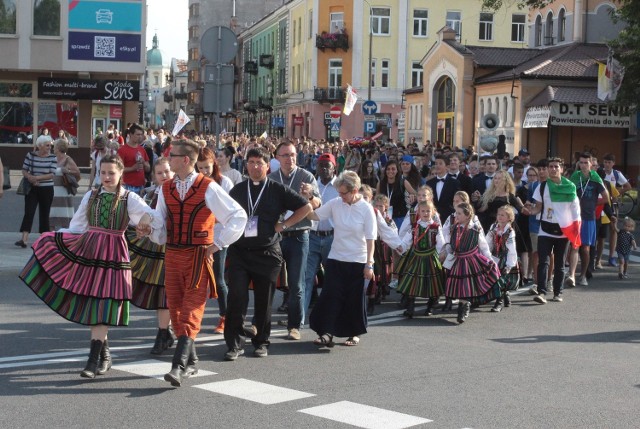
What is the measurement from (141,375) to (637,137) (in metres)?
32.7

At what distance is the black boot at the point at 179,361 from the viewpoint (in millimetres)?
8453

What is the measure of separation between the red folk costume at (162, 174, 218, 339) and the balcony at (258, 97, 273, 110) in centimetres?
8563

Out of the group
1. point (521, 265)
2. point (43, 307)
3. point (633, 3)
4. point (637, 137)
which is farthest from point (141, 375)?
point (637, 137)

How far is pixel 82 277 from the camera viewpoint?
885 cm

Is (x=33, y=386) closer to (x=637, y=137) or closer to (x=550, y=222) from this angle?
(x=550, y=222)

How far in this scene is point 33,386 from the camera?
8445 millimetres

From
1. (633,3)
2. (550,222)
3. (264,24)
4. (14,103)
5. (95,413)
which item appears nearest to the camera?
(95,413)

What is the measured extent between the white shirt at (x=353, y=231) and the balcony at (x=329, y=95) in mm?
64879

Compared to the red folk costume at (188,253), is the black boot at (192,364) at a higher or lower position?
lower

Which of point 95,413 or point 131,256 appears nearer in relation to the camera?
point 95,413

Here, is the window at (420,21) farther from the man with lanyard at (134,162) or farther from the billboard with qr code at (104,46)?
the man with lanyard at (134,162)

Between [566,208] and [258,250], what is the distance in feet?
20.0

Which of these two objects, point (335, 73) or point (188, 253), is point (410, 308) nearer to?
point (188, 253)

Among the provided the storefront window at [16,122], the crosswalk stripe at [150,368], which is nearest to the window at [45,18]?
the storefront window at [16,122]
